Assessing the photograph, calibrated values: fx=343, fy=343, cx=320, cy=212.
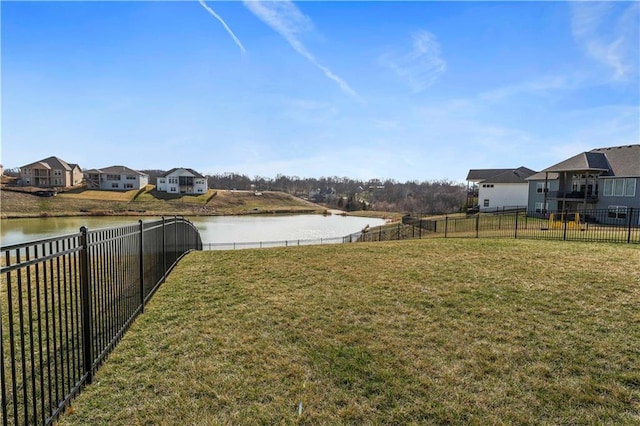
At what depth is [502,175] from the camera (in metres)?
40.3

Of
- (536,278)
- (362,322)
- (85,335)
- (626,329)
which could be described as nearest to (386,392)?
(362,322)

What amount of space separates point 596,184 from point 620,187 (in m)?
2.32

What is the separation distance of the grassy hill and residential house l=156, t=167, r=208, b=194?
257 cm

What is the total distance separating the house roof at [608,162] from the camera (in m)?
24.5

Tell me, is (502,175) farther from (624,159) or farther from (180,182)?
(180,182)

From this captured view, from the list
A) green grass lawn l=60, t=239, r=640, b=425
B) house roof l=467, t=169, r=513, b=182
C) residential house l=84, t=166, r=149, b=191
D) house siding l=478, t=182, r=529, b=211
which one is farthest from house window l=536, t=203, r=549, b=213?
residential house l=84, t=166, r=149, b=191

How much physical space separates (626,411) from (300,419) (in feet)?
9.55

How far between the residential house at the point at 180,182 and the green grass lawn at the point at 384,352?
77056 millimetres

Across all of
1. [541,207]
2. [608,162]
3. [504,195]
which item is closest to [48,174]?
[504,195]

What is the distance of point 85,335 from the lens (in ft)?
11.5

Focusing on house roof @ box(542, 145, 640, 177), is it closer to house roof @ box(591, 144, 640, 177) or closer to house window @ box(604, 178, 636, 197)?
house roof @ box(591, 144, 640, 177)

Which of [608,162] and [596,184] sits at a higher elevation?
[608,162]

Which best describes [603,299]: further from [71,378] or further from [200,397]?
[71,378]

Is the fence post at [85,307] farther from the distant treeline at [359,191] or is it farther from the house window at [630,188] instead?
the distant treeline at [359,191]
